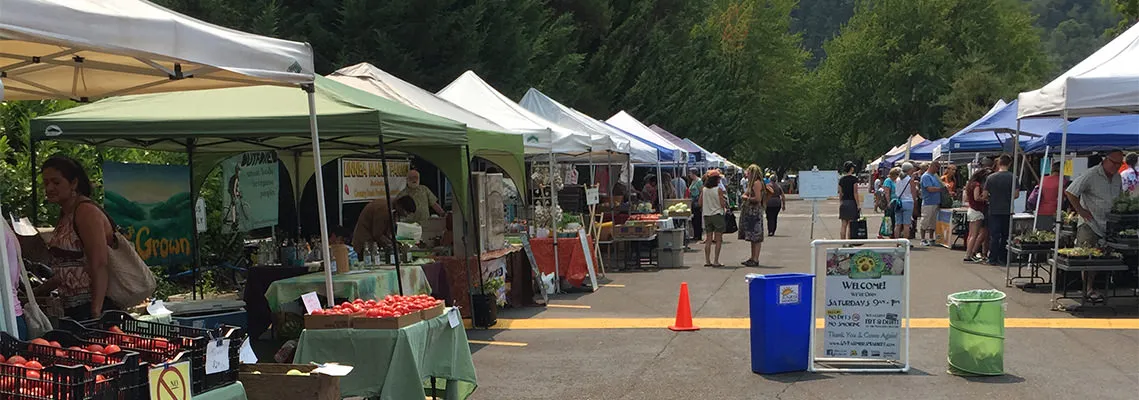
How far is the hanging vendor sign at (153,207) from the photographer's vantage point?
981 cm

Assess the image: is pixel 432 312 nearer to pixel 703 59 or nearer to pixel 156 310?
pixel 156 310

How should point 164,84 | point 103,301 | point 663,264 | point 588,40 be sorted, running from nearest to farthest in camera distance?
point 103,301 → point 164,84 → point 663,264 → point 588,40

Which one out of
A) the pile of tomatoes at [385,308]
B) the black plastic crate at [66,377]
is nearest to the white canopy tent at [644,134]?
the pile of tomatoes at [385,308]

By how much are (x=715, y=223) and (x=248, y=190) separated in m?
8.11

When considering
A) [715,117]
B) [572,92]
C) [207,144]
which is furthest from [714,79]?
[207,144]

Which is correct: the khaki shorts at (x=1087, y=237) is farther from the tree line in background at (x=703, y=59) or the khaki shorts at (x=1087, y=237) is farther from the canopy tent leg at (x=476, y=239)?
the tree line in background at (x=703, y=59)

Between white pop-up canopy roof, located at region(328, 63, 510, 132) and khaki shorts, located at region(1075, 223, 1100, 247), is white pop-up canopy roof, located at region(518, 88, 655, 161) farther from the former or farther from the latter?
khaki shorts, located at region(1075, 223, 1100, 247)

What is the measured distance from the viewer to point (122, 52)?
421cm

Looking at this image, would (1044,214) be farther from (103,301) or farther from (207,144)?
(103,301)

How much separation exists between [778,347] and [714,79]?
132ft

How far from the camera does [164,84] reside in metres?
6.24

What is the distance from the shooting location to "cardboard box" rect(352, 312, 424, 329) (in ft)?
19.6

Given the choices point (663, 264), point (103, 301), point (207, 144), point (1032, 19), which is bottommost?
point (663, 264)

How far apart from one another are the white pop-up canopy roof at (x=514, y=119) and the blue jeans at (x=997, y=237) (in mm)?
7003
